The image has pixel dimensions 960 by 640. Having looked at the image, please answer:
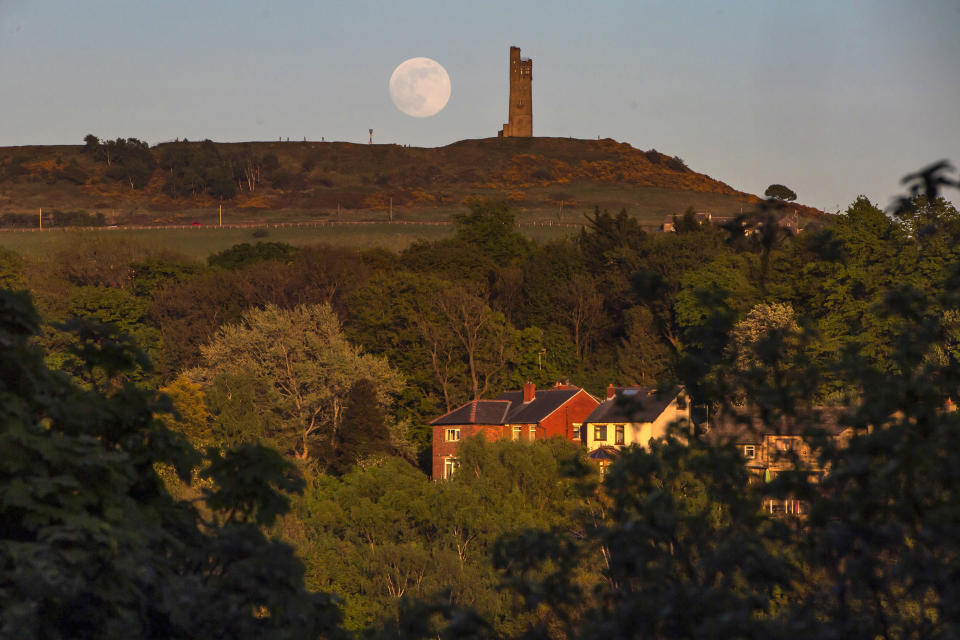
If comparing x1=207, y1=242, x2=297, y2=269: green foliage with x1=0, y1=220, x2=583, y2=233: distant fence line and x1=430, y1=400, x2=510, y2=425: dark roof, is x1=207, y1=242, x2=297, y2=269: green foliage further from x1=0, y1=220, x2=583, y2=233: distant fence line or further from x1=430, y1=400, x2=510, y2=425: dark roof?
x1=0, y1=220, x2=583, y2=233: distant fence line

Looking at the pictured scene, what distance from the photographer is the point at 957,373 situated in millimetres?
8672

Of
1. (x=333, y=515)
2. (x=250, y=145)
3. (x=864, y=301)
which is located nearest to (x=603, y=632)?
(x=333, y=515)

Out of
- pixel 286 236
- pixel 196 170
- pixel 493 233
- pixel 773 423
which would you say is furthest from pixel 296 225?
pixel 773 423

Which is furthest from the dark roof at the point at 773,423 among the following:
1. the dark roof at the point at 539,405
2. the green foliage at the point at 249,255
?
the green foliage at the point at 249,255

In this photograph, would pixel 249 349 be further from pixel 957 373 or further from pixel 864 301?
pixel 957 373

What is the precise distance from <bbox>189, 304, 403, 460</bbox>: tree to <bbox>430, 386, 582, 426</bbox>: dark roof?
435 cm

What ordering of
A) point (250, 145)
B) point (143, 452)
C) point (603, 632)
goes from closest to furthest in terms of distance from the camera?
point (603, 632)
point (143, 452)
point (250, 145)

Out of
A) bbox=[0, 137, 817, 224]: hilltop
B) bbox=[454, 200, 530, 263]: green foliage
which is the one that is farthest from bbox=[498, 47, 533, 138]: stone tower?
bbox=[454, 200, 530, 263]: green foliage

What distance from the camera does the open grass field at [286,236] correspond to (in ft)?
354

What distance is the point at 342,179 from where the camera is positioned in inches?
7032

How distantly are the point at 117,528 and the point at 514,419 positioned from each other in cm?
5906

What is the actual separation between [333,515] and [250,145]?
14244 cm

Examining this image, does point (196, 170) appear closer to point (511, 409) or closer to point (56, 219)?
point (56, 219)

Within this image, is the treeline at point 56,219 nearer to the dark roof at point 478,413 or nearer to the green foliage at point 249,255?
the green foliage at point 249,255
